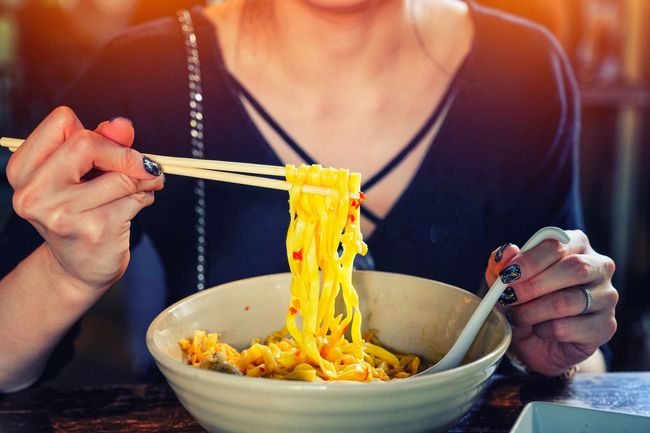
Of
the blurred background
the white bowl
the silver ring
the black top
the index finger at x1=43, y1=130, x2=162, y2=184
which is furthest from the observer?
the blurred background

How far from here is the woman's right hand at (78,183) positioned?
1060 mm

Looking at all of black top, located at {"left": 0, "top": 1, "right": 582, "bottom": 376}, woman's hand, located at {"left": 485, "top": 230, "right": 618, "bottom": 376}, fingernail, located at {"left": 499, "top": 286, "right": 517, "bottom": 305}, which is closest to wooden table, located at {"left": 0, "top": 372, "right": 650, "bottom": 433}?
woman's hand, located at {"left": 485, "top": 230, "right": 618, "bottom": 376}

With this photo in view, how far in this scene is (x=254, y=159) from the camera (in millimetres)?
1763

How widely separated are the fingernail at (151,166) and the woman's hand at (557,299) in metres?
0.57

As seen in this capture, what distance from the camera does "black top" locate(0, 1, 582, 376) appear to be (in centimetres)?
176

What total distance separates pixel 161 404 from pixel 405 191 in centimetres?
84

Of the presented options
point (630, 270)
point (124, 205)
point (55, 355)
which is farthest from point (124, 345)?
point (630, 270)

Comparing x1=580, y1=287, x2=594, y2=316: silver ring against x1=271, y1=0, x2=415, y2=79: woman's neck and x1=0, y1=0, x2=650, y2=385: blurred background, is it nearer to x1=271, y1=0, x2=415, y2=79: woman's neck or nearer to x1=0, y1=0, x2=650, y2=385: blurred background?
x1=271, y1=0, x2=415, y2=79: woman's neck

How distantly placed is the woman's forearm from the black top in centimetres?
55

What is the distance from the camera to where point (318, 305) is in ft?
3.86

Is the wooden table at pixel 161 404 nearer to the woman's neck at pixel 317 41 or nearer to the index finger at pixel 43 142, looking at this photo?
the index finger at pixel 43 142

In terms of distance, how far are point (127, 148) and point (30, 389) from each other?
1.70ft

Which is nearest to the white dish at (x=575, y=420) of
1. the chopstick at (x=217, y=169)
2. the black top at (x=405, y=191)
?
the chopstick at (x=217, y=169)

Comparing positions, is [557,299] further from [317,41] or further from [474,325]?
[317,41]
